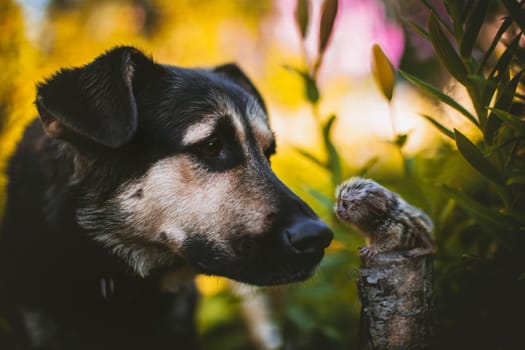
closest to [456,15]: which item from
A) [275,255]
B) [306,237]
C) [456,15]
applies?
[456,15]

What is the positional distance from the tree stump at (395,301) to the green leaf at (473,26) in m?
0.82

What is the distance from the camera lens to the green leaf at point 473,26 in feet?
5.93

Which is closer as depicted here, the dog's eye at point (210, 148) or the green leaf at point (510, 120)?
the green leaf at point (510, 120)

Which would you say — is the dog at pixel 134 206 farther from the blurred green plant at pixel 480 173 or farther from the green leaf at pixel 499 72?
the green leaf at pixel 499 72

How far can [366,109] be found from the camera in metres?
11.7

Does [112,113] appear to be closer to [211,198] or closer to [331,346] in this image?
[211,198]

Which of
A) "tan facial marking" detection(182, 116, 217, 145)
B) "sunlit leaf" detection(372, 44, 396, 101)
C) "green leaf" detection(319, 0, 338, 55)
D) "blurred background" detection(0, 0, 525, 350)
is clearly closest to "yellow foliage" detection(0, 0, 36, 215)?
"blurred background" detection(0, 0, 525, 350)

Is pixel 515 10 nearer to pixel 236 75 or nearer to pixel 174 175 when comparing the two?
pixel 174 175

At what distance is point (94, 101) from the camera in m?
2.29

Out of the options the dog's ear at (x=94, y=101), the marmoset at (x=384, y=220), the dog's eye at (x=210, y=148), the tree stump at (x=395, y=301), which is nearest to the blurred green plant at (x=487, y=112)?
the marmoset at (x=384, y=220)

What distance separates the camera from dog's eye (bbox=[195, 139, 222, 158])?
2.38 m

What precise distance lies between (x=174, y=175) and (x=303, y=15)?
44.6 inches

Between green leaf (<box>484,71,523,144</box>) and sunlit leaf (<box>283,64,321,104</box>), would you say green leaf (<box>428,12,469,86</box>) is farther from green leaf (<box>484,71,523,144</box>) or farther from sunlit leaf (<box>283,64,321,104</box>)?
sunlit leaf (<box>283,64,321,104</box>)

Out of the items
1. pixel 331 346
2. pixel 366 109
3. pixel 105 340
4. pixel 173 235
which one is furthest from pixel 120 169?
pixel 366 109
